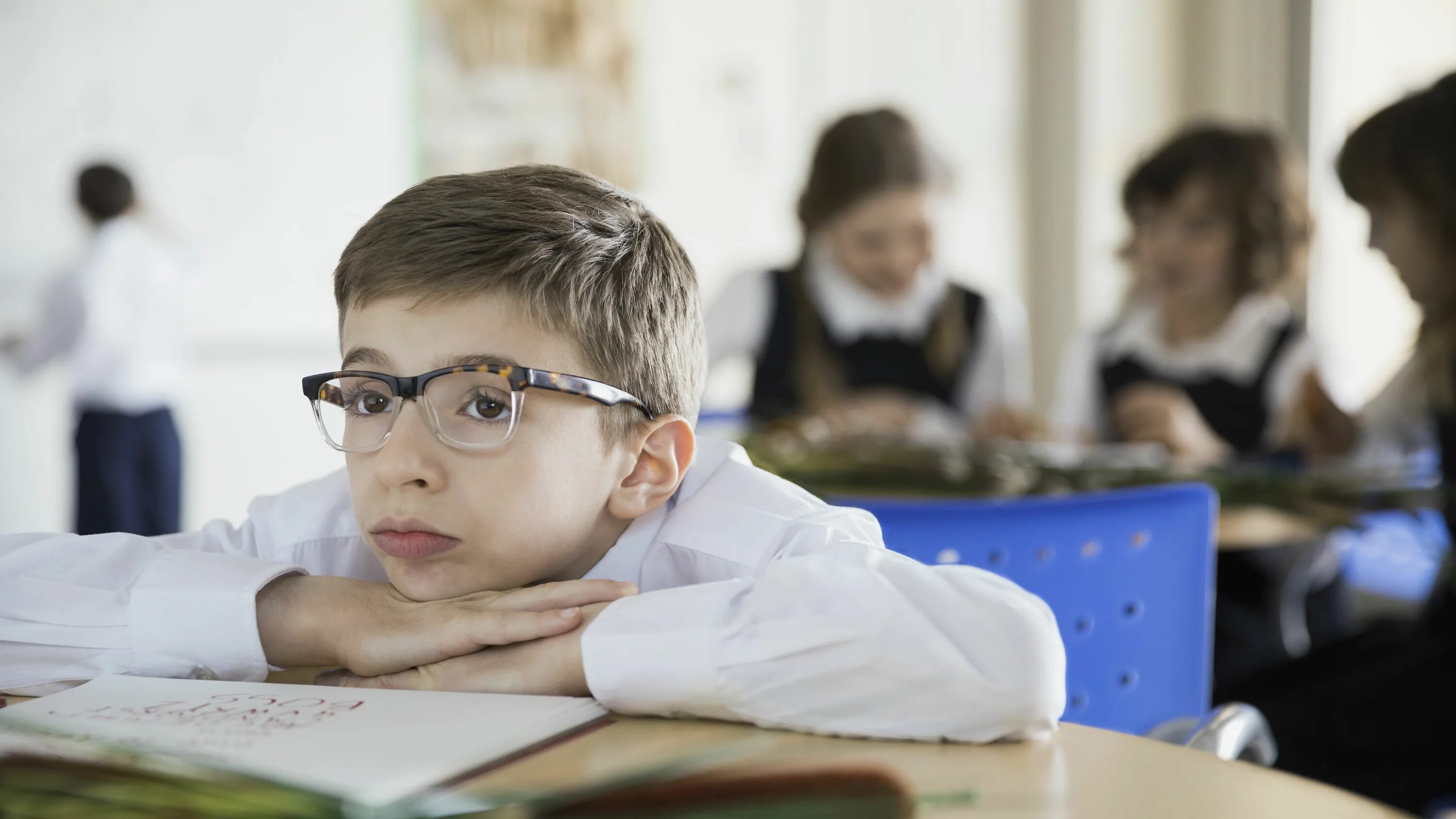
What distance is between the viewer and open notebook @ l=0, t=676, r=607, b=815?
602 millimetres

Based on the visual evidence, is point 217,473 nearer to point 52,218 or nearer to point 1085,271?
point 52,218

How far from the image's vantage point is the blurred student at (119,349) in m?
4.00

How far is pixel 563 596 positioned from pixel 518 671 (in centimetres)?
6

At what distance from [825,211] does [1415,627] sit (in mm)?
1504

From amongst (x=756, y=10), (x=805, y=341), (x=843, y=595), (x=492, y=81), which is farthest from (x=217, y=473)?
(x=843, y=595)

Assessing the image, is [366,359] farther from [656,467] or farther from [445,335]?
[656,467]

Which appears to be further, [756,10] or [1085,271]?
A: [1085,271]

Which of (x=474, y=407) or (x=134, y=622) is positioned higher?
(x=474, y=407)

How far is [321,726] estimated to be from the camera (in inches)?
27.3

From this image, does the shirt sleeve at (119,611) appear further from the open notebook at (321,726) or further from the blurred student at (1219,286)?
the blurred student at (1219,286)

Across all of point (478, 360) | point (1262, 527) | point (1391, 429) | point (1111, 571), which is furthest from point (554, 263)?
point (1391, 429)

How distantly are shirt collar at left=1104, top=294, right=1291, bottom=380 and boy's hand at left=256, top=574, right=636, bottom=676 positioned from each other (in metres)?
2.38

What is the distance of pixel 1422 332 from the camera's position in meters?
2.18

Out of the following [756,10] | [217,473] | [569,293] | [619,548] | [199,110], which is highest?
[756,10]
